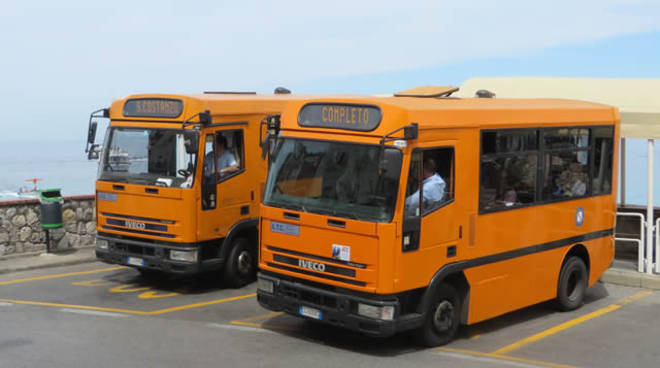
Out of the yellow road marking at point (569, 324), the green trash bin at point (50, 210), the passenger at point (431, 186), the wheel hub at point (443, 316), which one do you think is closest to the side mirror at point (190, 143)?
the passenger at point (431, 186)

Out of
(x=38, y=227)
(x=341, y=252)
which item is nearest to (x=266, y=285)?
(x=341, y=252)

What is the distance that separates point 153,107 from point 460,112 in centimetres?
513

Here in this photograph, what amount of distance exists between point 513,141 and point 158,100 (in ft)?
17.6

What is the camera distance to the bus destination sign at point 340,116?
8.91 m

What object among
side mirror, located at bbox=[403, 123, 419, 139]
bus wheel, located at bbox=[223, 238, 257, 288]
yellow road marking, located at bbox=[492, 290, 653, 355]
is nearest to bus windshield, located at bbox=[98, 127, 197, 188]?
bus wheel, located at bbox=[223, 238, 257, 288]

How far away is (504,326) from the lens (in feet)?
35.6

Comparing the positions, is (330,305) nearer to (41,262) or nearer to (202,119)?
(202,119)

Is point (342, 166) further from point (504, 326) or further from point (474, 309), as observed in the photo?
point (504, 326)

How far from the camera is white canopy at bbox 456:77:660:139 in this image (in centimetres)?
1323

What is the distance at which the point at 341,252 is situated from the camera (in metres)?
8.94

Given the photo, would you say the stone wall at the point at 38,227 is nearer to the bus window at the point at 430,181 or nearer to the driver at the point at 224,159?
the driver at the point at 224,159

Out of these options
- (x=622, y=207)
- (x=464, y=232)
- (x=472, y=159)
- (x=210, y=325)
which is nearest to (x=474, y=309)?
(x=464, y=232)

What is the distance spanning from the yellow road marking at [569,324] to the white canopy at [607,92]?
2.61 metres

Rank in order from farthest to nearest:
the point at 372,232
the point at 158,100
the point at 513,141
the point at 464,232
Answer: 1. the point at 158,100
2. the point at 513,141
3. the point at 464,232
4. the point at 372,232
